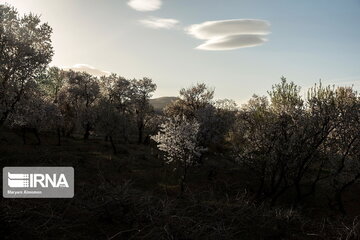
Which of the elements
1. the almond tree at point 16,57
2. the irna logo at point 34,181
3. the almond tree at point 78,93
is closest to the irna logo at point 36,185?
the irna logo at point 34,181

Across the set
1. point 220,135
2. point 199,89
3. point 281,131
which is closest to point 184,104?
point 199,89

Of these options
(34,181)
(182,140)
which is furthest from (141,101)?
(34,181)

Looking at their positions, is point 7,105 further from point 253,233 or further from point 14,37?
point 253,233

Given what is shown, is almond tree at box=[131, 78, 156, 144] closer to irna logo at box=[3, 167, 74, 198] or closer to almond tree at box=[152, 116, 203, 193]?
almond tree at box=[152, 116, 203, 193]

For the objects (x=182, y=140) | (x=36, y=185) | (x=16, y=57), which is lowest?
(x=36, y=185)

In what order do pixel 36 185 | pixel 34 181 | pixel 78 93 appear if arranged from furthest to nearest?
pixel 78 93 < pixel 34 181 < pixel 36 185

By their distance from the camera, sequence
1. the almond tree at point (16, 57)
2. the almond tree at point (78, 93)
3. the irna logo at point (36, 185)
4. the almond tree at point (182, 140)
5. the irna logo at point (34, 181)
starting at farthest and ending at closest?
the almond tree at point (78, 93) → the almond tree at point (182, 140) → the almond tree at point (16, 57) → the irna logo at point (34, 181) → the irna logo at point (36, 185)

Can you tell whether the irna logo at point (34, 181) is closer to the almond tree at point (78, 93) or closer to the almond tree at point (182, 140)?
the almond tree at point (182, 140)

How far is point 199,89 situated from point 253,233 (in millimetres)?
62516

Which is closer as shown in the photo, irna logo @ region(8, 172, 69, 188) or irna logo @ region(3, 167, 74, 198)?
irna logo @ region(3, 167, 74, 198)

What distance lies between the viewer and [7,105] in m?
29.0

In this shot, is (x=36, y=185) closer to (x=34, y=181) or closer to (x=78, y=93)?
(x=34, y=181)

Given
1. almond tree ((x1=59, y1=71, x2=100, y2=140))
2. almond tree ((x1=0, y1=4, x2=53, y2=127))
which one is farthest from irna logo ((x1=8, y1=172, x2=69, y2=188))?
almond tree ((x1=59, y1=71, x2=100, y2=140))

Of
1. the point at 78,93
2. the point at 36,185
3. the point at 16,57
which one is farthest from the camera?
the point at 78,93
